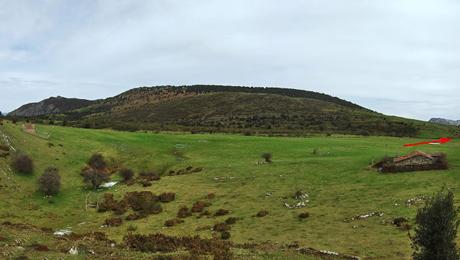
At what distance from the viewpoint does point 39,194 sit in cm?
5866

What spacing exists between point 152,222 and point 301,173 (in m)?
20.9

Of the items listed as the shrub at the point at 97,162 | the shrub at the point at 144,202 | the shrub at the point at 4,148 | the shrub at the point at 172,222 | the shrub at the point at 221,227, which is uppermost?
the shrub at the point at 4,148

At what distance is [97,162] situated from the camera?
244 feet

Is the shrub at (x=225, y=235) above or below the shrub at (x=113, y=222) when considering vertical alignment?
above

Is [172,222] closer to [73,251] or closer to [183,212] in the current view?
[183,212]

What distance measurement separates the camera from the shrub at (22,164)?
63.6 metres

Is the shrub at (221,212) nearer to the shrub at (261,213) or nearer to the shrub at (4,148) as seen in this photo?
the shrub at (261,213)

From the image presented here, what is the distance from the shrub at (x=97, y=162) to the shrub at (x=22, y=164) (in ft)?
34.7

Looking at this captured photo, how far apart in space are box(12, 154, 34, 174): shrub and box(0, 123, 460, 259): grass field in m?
1.54


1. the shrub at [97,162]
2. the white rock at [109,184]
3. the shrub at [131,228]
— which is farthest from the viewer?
the shrub at [97,162]

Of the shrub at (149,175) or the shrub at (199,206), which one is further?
the shrub at (149,175)

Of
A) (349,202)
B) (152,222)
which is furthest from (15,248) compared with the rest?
(349,202)

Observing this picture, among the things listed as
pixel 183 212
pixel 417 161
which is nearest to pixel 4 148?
pixel 183 212

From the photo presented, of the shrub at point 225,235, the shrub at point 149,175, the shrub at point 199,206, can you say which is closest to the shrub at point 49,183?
the shrub at point 149,175
